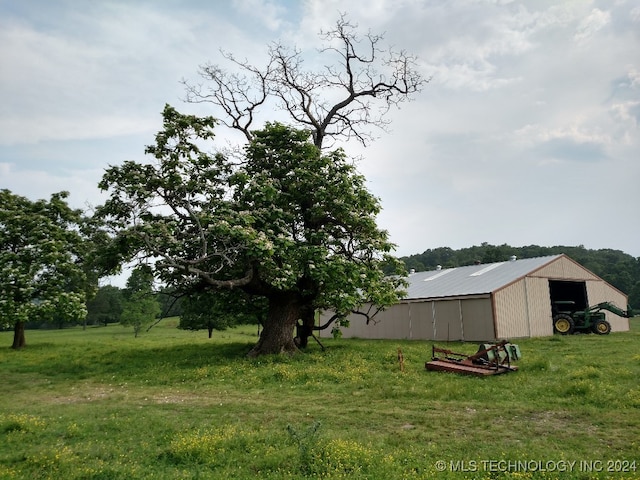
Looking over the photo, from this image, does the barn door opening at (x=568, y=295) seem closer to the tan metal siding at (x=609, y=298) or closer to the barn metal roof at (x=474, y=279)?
the tan metal siding at (x=609, y=298)

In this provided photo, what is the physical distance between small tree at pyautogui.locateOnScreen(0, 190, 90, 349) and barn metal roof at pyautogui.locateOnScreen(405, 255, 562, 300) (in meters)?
22.9

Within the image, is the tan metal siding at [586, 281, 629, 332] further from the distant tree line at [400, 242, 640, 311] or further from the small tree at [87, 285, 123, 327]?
the small tree at [87, 285, 123, 327]

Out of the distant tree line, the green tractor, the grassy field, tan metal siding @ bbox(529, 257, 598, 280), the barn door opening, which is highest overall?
the distant tree line

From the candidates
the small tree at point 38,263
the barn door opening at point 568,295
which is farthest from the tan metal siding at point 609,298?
the small tree at point 38,263

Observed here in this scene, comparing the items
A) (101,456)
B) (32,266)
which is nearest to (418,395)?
(101,456)

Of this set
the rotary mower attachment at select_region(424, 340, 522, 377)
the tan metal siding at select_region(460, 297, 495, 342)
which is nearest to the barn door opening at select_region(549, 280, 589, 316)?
the tan metal siding at select_region(460, 297, 495, 342)

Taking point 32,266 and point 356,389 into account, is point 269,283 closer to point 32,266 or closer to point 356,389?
point 356,389

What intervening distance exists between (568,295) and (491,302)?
15.8 meters

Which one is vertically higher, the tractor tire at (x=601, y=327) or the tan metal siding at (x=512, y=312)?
the tan metal siding at (x=512, y=312)

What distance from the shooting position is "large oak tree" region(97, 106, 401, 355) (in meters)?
19.3

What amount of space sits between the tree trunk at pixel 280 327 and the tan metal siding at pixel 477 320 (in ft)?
49.2

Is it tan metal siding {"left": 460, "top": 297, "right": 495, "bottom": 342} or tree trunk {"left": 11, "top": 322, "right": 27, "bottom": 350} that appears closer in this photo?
tan metal siding {"left": 460, "top": 297, "right": 495, "bottom": 342}

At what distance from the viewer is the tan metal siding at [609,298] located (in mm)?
38469

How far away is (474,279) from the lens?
121 ft
